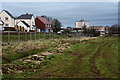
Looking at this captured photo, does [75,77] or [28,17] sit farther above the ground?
[28,17]

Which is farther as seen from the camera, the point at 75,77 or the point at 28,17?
the point at 28,17

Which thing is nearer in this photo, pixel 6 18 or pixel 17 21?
pixel 6 18

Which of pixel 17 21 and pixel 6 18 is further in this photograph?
pixel 17 21

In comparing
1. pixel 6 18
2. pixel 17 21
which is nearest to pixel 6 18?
pixel 6 18

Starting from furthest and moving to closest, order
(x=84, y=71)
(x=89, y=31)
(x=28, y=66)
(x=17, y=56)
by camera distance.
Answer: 1. (x=89, y=31)
2. (x=17, y=56)
3. (x=28, y=66)
4. (x=84, y=71)

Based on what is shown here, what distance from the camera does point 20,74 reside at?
29.9 ft

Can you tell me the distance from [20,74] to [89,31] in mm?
71375

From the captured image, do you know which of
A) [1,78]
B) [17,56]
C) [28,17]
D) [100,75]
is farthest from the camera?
[28,17]

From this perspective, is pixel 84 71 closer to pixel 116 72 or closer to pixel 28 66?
pixel 116 72

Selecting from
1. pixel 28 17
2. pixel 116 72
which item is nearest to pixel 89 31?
pixel 28 17

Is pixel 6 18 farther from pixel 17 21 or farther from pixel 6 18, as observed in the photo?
pixel 17 21

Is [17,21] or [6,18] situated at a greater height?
[6,18]

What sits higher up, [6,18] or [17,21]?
[6,18]

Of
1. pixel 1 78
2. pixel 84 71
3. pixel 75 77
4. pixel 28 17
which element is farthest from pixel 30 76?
pixel 28 17
